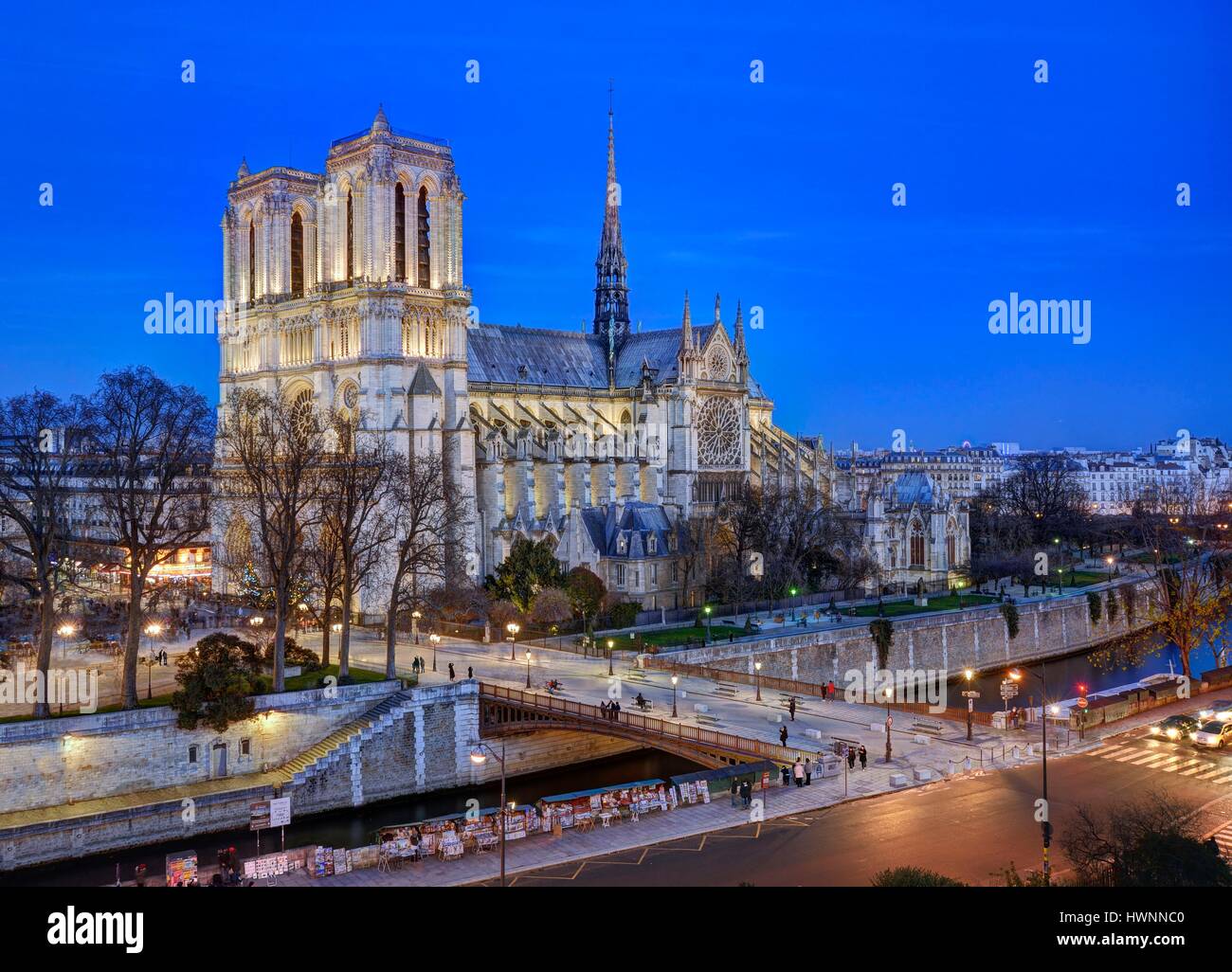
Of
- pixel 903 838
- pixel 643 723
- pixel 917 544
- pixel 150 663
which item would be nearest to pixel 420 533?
pixel 150 663

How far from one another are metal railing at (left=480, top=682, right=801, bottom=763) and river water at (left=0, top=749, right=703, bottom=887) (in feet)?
11.1

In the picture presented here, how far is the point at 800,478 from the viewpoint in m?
98.7

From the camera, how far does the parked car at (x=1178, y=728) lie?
41969mm

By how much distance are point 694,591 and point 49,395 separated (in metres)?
39.6

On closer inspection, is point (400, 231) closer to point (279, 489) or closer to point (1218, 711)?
point (279, 489)

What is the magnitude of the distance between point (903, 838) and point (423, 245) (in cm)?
5335

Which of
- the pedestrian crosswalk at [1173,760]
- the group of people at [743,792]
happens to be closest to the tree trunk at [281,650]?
the group of people at [743,792]

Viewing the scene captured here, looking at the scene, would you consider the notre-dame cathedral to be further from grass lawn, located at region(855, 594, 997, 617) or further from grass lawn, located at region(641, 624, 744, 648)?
grass lawn, located at region(855, 594, 997, 617)

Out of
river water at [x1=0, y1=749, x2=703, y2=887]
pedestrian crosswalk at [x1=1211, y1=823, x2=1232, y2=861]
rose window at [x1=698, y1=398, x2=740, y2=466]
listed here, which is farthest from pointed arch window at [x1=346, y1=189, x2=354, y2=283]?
pedestrian crosswalk at [x1=1211, y1=823, x2=1232, y2=861]

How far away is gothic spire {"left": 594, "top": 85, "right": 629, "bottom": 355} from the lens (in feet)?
323

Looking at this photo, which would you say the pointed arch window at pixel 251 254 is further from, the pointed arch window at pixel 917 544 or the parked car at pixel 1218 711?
the parked car at pixel 1218 711
